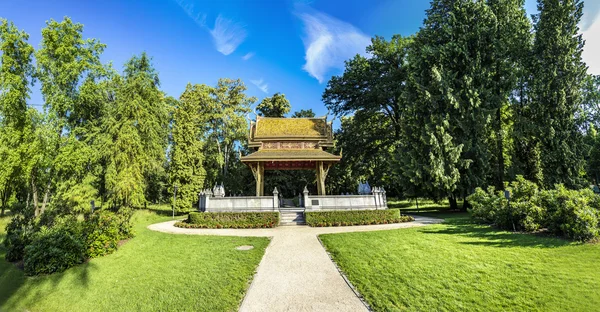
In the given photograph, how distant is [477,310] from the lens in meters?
4.84

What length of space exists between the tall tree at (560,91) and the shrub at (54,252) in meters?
28.6

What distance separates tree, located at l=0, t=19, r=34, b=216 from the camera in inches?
711

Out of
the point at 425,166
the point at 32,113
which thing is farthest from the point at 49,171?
the point at 425,166

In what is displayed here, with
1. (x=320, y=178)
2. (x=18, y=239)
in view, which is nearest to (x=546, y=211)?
(x=320, y=178)

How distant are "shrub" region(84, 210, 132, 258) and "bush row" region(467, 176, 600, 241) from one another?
1735 centimetres

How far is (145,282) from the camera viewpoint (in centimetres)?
710

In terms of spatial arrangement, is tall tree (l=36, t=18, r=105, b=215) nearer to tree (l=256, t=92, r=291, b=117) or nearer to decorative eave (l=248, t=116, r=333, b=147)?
A: decorative eave (l=248, t=116, r=333, b=147)

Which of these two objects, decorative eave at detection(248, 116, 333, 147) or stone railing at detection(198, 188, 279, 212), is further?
decorative eave at detection(248, 116, 333, 147)

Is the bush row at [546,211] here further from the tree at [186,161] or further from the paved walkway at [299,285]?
the tree at [186,161]

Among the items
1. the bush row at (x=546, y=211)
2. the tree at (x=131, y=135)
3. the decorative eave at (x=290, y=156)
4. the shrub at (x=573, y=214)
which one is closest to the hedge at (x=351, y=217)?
the bush row at (x=546, y=211)

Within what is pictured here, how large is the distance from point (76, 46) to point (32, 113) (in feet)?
23.5

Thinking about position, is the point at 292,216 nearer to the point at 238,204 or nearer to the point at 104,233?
the point at 238,204

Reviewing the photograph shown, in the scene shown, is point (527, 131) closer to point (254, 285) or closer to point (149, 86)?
point (254, 285)

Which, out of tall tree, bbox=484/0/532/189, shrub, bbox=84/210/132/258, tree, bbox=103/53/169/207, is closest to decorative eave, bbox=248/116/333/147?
tree, bbox=103/53/169/207
